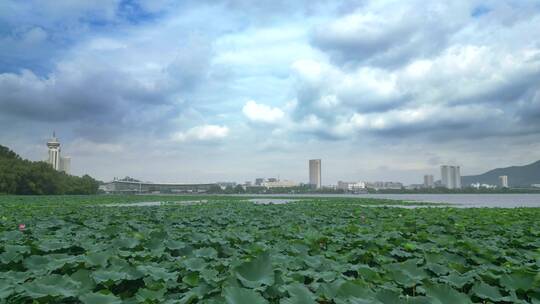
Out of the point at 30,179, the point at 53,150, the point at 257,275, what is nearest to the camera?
the point at 257,275

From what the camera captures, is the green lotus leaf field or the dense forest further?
the dense forest

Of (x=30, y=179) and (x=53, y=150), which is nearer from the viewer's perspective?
(x=30, y=179)

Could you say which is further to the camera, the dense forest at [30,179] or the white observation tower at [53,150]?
the white observation tower at [53,150]

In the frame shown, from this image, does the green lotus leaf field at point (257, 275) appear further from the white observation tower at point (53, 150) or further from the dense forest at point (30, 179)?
the white observation tower at point (53, 150)

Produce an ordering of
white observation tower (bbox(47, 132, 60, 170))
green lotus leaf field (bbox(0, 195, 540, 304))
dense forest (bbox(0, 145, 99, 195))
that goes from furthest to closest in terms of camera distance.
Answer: white observation tower (bbox(47, 132, 60, 170)), dense forest (bbox(0, 145, 99, 195)), green lotus leaf field (bbox(0, 195, 540, 304))

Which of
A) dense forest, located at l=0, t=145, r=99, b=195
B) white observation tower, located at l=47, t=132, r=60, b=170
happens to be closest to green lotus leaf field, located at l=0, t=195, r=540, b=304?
dense forest, located at l=0, t=145, r=99, b=195

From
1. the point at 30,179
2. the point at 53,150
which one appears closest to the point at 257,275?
the point at 30,179

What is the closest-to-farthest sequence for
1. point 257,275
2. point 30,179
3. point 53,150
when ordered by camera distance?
point 257,275 < point 30,179 < point 53,150

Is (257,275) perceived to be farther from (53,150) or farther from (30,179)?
(53,150)

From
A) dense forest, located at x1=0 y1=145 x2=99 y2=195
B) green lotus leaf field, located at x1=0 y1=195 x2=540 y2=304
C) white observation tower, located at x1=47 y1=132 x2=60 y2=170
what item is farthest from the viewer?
white observation tower, located at x1=47 y1=132 x2=60 y2=170

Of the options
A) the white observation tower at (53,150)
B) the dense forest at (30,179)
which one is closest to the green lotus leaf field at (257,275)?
the dense forest at (30,179)

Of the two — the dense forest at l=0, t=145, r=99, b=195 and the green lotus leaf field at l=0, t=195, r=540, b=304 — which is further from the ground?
the dense forest at l=0, t=145, r=99, b=195

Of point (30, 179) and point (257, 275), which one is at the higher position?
point (30, 179)

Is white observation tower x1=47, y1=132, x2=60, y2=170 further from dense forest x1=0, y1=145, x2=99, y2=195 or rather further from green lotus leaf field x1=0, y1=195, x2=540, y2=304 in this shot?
green lotus leaf field x1=0, y1=195, x2=540, y2=304
